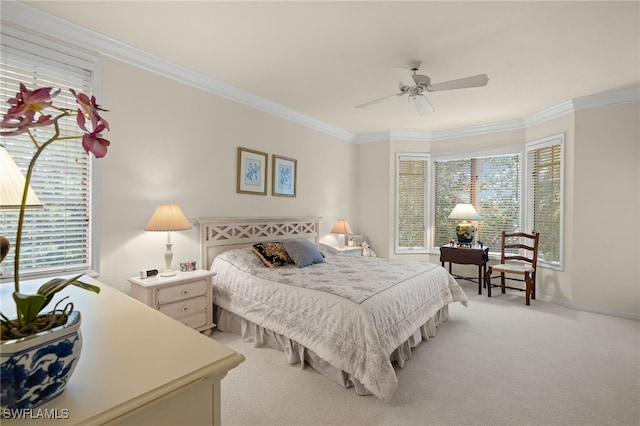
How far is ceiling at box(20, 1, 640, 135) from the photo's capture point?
230 centimetres

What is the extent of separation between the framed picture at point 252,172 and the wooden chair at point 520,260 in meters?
3.59

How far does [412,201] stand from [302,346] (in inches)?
161

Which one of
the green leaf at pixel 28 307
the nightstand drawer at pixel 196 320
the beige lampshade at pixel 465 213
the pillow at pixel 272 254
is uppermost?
the beige lampshade at pixel 465 213

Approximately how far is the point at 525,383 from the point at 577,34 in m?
2.87

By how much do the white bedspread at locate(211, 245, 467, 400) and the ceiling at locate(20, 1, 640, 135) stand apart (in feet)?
6.55

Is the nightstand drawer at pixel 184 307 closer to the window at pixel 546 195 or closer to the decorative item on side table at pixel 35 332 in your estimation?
the decorative item on side table at pixel 35 332

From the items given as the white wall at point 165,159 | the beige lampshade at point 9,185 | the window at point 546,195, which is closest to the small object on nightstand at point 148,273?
the white wall at point 165,159

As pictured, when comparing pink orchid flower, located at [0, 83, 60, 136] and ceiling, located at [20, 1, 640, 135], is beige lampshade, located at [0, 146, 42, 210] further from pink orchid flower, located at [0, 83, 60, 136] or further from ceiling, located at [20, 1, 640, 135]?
ceiling, located at [20, 1, 640, 135]

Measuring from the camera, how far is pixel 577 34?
2580mm

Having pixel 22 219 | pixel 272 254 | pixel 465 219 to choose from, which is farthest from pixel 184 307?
pixel 465 219

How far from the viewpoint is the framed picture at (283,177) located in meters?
4.39

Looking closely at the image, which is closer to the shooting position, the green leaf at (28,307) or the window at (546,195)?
the green leaf at (28,307)

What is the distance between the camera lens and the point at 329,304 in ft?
7.88

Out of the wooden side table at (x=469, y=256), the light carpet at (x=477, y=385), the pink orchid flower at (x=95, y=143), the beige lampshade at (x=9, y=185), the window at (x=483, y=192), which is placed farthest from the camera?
the window at (x=483, y=192)
